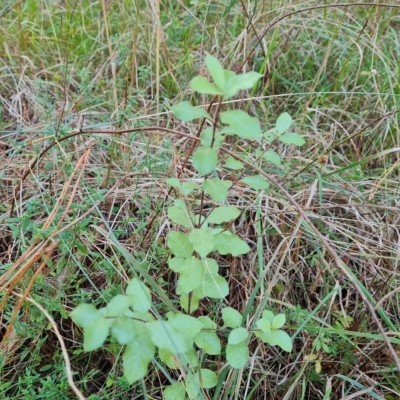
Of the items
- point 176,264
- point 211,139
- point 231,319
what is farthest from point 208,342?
point 211,139


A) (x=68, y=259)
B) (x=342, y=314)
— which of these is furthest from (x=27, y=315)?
(x=342, y=314)

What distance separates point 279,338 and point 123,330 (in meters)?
0.32

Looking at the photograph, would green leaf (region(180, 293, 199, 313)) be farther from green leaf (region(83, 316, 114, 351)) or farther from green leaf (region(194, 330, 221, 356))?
green leaf (region(83, 316, 114, 351))

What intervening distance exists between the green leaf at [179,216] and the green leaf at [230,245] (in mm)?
63

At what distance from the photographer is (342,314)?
1.25 metres

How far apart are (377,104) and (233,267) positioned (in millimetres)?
860

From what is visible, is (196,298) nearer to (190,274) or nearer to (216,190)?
(190,274)

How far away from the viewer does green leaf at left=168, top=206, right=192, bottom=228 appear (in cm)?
96

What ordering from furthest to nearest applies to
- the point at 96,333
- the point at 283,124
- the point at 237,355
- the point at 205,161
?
the point at 283,124 → the point at 237,355 → the point at 205,161 → the point at 96,333

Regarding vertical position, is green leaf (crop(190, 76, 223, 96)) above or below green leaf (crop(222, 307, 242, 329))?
above

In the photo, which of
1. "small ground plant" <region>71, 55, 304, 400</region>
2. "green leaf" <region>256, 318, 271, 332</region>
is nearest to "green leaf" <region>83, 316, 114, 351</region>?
"small ground plant" <region>71, 55, 304, 400</region>

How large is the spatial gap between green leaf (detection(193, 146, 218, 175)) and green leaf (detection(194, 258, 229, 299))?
0.24 metres

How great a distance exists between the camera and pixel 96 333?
0.70 meters

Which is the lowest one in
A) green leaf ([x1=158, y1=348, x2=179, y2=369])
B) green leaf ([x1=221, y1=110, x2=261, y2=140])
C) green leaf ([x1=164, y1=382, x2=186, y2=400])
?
green leaf ([x1=164, y1=382, x2=186, y2=400])
